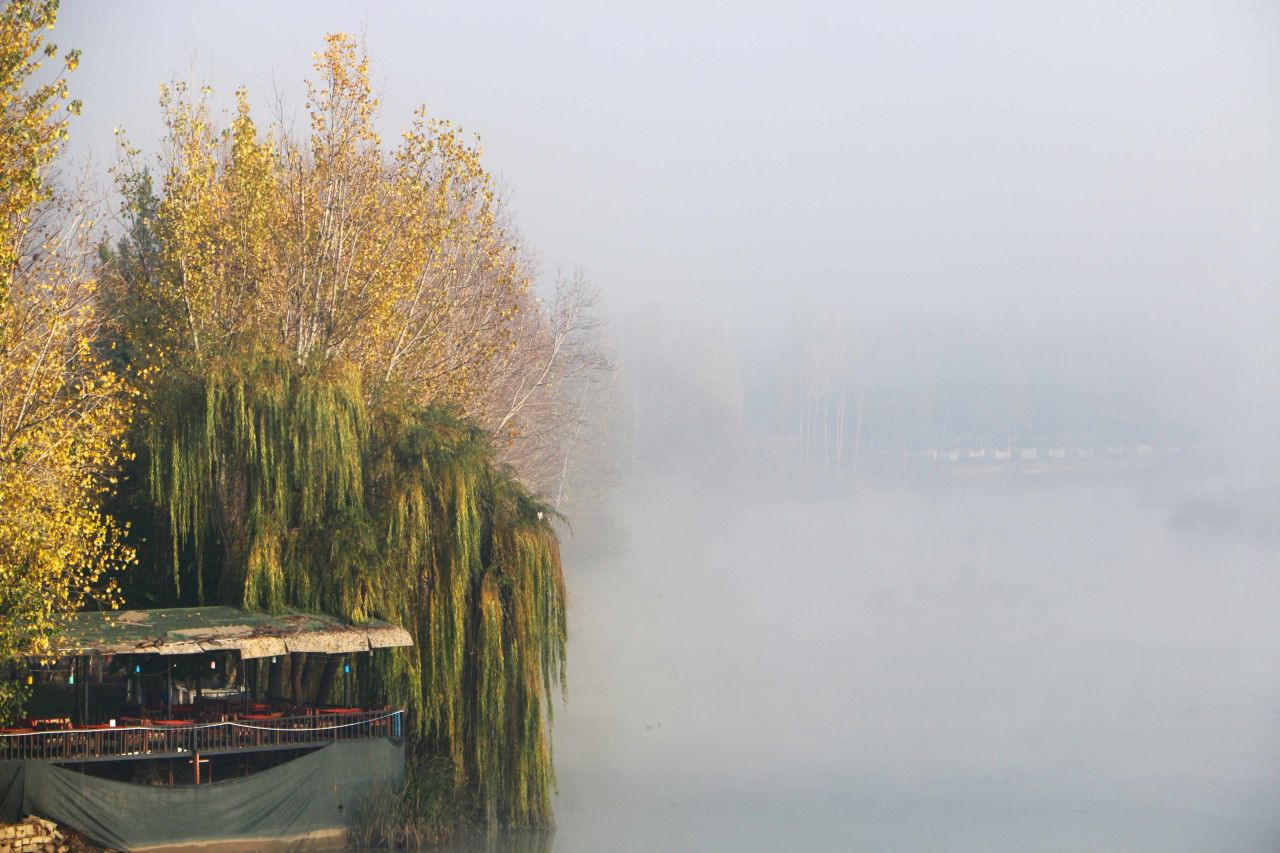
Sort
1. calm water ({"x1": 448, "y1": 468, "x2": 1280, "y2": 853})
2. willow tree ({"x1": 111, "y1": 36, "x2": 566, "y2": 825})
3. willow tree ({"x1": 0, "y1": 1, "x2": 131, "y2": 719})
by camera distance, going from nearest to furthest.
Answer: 1. willow tree ({"x1": 0, "y1": 1, "x2": 131, "y2": 719})
2. willow tree ({"x1": 111, "y1": 36, "x2": 566, "y2": 825})
3. calm water ({"x1": 448, "y1": 468, "x2": 1280, "y2": 853})

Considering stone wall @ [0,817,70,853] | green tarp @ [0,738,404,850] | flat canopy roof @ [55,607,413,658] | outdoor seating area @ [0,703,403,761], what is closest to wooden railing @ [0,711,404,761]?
outdoor seating area @ [0,703,403,761]

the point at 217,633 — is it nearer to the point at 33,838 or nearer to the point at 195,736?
the point at 195,736

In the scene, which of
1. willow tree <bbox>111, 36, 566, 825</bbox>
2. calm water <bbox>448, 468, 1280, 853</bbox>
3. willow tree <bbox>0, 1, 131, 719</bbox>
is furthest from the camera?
calm water <bbox>448, 468, 1280, 853</bbox>

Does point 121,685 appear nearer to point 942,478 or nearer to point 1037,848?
point 1037,848

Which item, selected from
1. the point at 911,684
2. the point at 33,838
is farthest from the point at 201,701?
the point at 911,684

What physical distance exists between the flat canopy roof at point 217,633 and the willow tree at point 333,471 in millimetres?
704

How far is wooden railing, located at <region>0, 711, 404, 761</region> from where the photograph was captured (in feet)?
62.6

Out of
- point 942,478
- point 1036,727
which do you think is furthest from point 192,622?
point 942,478

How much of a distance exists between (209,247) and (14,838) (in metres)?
12.3

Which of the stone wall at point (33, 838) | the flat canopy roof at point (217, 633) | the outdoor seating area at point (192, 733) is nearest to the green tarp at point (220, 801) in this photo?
the stone wall at point (33, 838)

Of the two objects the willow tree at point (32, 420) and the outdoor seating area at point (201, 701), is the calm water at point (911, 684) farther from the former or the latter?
the willow tree at point (32, 420)

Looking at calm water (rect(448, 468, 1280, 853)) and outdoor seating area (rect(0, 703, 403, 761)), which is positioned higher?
outdoor seating area (rect(0, 703, 403, 761))

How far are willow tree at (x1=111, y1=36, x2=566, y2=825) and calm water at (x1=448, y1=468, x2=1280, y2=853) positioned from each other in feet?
9.39

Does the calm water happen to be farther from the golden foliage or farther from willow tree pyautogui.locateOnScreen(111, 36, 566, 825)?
the golden foliage
